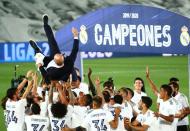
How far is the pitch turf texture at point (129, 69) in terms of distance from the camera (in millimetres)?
29386

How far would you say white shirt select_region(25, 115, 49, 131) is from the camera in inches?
432

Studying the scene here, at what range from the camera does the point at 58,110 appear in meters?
10.6

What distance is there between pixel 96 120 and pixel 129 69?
24.5 metres

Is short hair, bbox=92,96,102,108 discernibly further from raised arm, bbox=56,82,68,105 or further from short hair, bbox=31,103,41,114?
short hair, bbox=31,103,41,114

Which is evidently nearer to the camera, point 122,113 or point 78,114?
point 78,114

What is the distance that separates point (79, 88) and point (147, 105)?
3.35 metres

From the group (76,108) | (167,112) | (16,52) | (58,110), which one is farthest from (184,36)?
(16,52)

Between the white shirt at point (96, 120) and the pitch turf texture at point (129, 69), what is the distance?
558 inches

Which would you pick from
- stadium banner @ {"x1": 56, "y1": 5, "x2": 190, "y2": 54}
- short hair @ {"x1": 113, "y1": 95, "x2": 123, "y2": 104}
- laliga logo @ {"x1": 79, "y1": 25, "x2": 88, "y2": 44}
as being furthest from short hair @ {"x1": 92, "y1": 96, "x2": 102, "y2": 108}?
laliga logo @ {"x1": 79, "y1": 25, "x2": 88, "y2": 44}

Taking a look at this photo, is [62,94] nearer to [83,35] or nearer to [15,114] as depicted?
[15,114]

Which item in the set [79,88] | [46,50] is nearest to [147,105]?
[79,88]

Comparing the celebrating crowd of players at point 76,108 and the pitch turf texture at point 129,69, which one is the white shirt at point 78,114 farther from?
the pitch turf texture at point 129,69

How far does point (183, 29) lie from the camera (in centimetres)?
1423

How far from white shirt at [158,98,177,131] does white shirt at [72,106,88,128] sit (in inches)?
56.3
